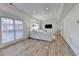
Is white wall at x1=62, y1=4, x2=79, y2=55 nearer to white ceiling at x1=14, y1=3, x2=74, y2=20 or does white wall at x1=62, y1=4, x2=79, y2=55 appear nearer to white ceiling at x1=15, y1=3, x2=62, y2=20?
white ceiling at x1=14, y1=3, x2=74, y2=20

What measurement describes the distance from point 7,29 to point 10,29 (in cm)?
30

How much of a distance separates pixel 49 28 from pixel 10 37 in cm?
903

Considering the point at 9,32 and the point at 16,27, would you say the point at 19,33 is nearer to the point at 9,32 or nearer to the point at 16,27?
the point at 16,27

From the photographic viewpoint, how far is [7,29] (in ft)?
18.2

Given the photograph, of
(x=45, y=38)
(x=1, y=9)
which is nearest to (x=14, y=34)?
(x=1, y=9)

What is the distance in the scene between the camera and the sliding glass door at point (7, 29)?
16.6 feet

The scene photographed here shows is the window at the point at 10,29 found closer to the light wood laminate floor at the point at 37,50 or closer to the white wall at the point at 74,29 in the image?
the light wood laminate floor at the point at 37,50

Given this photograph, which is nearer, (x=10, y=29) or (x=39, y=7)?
(x=39, y=7)

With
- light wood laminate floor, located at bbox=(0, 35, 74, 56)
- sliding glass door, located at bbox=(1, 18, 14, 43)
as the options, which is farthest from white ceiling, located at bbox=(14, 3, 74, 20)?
light wood laminate floor, located at bbox=(0, 35, 74, 56)

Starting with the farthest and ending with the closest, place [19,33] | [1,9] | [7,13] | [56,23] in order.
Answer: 1. [56,23]
2. [19,33]
3. [7,13]
4. [1,9]

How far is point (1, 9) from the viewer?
4.71 metres

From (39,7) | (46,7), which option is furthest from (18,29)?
(46,7)

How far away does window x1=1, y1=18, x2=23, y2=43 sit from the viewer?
5.08 metres

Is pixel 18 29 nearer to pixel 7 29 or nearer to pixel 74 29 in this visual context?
pixel 7 29
